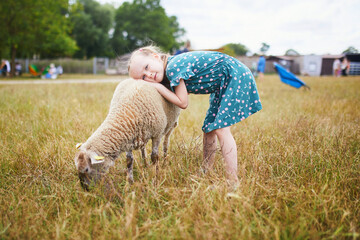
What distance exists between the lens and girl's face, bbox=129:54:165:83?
2.33m

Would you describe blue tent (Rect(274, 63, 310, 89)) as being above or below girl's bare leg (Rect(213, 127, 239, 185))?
above

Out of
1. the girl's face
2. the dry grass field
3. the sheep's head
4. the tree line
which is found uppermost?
the tree line

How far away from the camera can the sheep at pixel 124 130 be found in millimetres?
2023

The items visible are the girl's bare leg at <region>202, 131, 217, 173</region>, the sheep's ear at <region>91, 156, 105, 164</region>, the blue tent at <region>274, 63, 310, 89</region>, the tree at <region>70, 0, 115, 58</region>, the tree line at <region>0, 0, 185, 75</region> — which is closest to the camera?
the sheep's ear at <region>91, 156, 105, 164</region>

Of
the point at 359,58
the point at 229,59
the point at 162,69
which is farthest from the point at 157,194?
the point at 359,58

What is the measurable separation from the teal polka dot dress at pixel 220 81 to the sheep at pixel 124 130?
308mm

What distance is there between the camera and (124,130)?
2.18 m

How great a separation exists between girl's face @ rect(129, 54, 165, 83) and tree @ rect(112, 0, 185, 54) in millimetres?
43929

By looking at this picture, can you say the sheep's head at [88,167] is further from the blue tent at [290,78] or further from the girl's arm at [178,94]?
the blue tent at [290,78]

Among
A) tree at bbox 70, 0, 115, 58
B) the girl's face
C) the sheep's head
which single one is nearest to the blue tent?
the girl's face

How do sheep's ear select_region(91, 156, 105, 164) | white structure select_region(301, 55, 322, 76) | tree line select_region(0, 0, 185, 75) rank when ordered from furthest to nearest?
1. white structure select_region(301, 55, 322, 76)
2. tree line select_region(0, 0, 185, 75)
3. sheep's ear select_region(91, 156, 105, 164)

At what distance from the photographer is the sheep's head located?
1959 mm

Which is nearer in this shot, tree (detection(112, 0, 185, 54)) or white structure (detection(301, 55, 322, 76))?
white structure (detection(301, 55, 322, 76))

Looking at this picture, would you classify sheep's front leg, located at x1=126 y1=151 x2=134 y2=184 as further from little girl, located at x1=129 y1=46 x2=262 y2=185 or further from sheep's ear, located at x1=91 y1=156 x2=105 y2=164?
little girl, located at x1=129 y1=46 x2=262 y2=185
